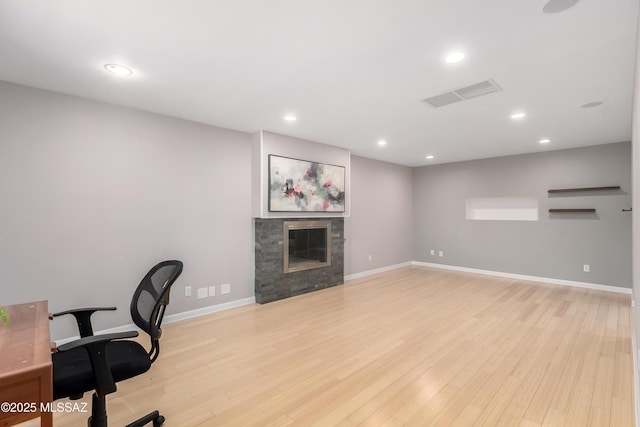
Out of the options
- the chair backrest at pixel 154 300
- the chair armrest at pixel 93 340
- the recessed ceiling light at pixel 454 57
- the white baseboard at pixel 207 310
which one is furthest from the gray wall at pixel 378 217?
the chair armrest at pixel 93 340

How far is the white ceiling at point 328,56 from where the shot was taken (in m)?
1.77

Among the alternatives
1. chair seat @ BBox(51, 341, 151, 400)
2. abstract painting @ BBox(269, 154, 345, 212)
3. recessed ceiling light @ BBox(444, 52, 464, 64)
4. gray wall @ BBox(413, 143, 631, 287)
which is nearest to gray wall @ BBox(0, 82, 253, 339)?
abstract painting @ BBox(269, 154, 345, 212)

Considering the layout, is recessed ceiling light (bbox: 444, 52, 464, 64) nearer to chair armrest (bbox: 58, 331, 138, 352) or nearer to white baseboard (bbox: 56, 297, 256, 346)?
chair armrest (bbox: 58, 331, 138, 352)

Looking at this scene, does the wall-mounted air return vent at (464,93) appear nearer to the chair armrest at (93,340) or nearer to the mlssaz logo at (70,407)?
the chair armrest at (93,340)

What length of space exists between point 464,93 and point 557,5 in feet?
4.16

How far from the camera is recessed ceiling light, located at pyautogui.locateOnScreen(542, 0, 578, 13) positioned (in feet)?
5.47

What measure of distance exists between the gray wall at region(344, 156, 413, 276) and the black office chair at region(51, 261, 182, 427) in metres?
4.22

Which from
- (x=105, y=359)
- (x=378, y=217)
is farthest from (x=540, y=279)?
(x=105, y=359)

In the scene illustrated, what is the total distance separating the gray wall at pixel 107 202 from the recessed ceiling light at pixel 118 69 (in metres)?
0.91

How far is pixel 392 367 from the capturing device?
8.35ft

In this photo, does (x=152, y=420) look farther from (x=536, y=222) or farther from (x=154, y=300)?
(x=536, y=222)

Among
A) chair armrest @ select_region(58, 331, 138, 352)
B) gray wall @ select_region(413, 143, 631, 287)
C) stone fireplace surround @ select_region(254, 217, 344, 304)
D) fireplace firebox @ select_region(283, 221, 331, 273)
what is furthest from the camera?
gray wall @ select_region(413, 143, 631, 287)

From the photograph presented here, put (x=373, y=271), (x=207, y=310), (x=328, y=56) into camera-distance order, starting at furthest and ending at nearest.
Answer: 1. (x=373, y=271)
2. (x=207, y=310)
3. (x=328, y=56)

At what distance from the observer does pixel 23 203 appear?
2.74 metres
